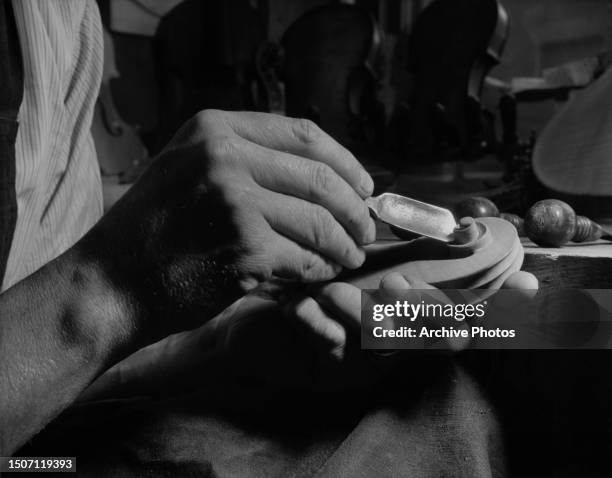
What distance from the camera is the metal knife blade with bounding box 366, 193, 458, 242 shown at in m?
0.52

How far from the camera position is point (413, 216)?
0.54 m

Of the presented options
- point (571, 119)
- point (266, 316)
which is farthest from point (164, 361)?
point (571, 119)

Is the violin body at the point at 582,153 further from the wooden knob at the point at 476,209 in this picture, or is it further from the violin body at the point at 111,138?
the violin body at the point at 111,138

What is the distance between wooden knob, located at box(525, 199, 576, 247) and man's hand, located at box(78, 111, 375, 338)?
12.6 inches

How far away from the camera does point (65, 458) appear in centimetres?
54

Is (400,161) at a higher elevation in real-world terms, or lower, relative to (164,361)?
lower

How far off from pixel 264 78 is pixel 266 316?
285 centimetres

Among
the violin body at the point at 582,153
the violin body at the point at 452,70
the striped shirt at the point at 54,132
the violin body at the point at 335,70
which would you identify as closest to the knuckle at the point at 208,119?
the striped shirt at the point at 54,132

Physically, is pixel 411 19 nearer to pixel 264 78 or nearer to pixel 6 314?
pixel 264 78

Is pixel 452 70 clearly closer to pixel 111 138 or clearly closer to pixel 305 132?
pixel 111 138

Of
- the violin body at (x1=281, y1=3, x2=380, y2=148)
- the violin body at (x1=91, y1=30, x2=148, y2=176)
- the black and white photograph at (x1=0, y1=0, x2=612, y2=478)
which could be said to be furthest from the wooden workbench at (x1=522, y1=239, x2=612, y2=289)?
the violin body at (x1=91, y1=30, x2=148, y2=176)

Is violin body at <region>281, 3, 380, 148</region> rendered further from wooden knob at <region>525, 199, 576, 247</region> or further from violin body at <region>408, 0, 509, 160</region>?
wooden knob at <region>525, 199, 576, 247</region>

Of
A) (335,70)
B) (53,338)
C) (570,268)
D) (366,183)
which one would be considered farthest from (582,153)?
(335,70)

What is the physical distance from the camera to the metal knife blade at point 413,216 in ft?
1.70
